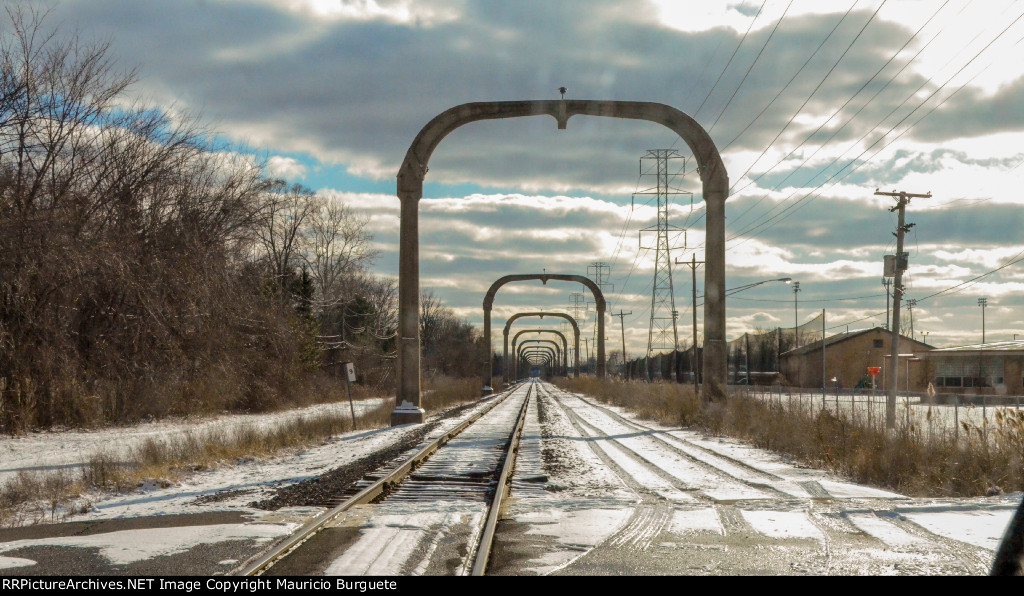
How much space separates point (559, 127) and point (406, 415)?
1004 cm

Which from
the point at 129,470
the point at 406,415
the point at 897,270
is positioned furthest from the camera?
the point at 897,270

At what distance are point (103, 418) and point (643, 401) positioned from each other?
71.5 ft

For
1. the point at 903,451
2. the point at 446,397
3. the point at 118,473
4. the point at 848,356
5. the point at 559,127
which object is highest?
the point at 559,127

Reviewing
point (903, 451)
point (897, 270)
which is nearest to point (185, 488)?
point (903, 451)

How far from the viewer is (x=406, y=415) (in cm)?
Answer: 2580

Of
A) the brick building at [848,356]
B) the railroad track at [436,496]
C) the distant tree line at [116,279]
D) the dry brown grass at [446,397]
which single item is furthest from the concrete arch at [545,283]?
the railroad track at [436,496]

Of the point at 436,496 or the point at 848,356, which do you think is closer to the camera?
the point at 436,496

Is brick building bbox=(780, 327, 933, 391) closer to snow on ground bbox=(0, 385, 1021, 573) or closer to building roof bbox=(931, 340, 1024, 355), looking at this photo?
building roof bbox=(931, 340, 1024, 355)

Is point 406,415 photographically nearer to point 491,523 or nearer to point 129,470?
point 129,470

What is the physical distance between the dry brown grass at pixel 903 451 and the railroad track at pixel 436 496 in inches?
217

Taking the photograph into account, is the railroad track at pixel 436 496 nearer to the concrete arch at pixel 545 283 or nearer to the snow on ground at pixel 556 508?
the snow on ground at pixel 556 508

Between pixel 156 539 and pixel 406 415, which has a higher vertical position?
pixel 156 539

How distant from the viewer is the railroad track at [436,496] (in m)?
6.84
